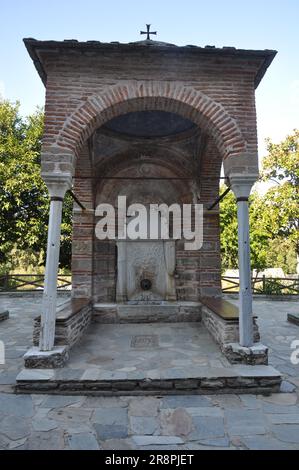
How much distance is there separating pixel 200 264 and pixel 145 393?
14.1 feet

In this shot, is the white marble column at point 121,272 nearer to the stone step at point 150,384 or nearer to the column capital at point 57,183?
the column capital at point 57,183

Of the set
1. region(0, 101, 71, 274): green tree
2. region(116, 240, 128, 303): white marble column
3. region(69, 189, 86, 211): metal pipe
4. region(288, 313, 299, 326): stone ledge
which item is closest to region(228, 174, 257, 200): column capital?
region(69, 189, 86, 211): metal pipe

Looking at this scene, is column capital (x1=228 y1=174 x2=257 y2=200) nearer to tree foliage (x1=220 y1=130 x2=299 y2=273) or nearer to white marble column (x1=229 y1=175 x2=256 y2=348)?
white marble column (x1=229 y1=175 x2=256 y2=348)

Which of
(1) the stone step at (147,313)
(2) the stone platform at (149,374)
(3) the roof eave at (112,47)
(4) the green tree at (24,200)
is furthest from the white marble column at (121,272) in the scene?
(4) the green tree at (24,200)

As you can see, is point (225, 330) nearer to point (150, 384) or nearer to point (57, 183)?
point (150, 384)

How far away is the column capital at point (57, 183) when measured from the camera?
4.61m

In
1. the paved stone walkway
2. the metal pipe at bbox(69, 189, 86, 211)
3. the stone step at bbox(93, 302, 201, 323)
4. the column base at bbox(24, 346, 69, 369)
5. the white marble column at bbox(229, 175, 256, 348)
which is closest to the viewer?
the paved stone walkway

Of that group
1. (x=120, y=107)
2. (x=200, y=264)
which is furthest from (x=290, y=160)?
(x=120, y=107)

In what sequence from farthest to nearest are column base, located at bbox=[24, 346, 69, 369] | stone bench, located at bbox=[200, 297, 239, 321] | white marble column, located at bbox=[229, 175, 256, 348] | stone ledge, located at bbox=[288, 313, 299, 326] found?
stone ledge, located at bbox=[288, 313, 299, 326]
stone bench, located at bbox=[200, 297, 239, 321]
white marble column, located at bbox=[229, 175, 256, 348]
column base, located at bbox=[24, 346, 69, 369]

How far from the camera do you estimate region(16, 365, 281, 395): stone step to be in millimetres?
3727

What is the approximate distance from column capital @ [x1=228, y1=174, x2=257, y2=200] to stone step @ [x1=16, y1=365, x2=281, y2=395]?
2.66 metres

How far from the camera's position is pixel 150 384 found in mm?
3740
